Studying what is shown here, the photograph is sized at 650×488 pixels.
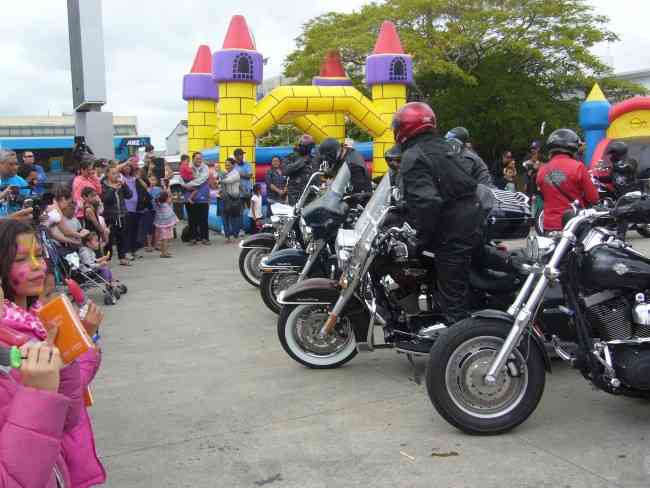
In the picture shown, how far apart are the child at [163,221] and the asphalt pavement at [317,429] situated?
610 cm

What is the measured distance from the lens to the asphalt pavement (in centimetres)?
351

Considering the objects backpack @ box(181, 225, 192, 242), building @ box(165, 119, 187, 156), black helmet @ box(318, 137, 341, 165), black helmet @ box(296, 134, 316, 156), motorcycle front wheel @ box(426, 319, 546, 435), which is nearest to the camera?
motorcycle front wheel @ box(426, 319, 546, 435)

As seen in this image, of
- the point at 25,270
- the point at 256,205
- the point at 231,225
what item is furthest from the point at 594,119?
the point at 25,270

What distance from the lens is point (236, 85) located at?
16.9 metres

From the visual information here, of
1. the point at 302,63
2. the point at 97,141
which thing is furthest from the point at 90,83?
the point at 302,63

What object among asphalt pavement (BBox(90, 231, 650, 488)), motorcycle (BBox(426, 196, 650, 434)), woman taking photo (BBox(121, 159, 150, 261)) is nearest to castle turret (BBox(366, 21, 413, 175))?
woman taking photo (BBox(121, 159, 150, 261))

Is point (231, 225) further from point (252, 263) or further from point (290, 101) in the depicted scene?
point (252, 263)

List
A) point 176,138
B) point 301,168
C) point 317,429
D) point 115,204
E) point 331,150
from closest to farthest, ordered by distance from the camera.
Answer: point 317,429 → point 331,150 → point 301,168 → point 115,204 → point 176,138

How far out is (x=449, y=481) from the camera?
3404 millimetres

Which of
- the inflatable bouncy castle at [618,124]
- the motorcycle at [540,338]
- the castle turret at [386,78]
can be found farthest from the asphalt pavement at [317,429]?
the castle turret at [386,78]

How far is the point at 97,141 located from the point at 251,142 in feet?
12.2

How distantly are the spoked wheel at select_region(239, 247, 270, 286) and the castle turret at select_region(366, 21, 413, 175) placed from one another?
1067 centimetres

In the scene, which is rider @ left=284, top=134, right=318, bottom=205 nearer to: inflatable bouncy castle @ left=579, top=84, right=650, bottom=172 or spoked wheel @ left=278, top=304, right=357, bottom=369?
spoked wheel @ left=278, top=304, right=357, bottom=369

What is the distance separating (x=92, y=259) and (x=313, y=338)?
3825mm
